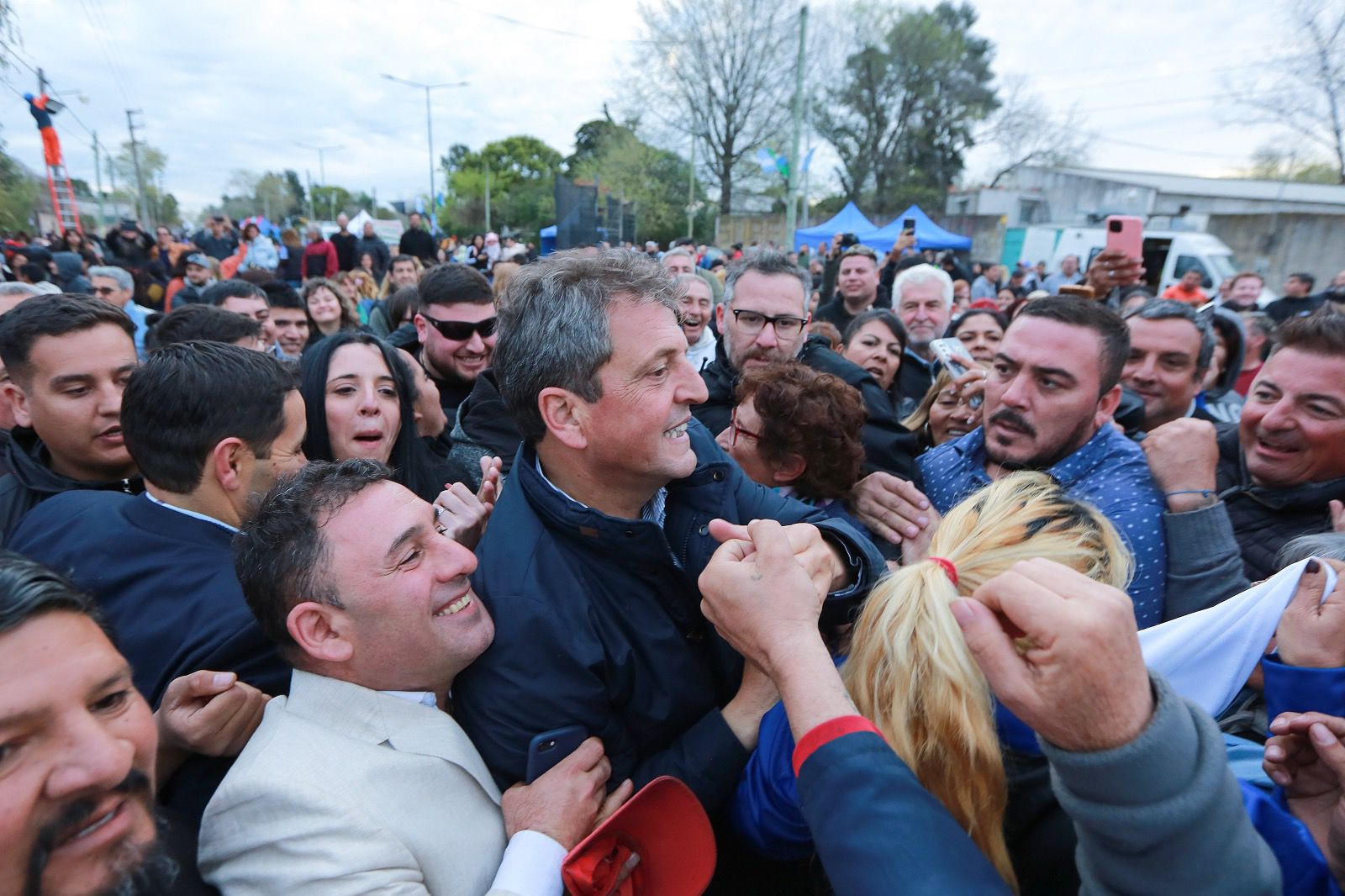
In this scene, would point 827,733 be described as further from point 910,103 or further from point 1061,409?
point 910,103

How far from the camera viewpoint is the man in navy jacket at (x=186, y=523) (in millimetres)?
1771

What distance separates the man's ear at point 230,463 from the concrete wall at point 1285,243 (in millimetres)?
27889

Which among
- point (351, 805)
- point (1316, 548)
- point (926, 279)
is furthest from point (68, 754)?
point (926, 279)

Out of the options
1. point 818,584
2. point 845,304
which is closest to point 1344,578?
point 818,584

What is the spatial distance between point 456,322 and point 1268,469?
12.7 ft

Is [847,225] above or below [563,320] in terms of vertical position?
above

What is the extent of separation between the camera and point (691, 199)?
35.9m

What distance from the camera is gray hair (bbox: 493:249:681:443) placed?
1.84 metres

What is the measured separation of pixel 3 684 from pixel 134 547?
3.22 feet

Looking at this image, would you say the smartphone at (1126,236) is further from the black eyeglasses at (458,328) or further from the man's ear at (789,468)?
the black eyeglasses at (458,328)

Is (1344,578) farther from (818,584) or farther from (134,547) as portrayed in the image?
(134,547)

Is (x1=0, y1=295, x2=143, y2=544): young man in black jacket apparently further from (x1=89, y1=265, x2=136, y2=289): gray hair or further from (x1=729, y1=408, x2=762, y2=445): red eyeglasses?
(x1=89, y1=265, x2=136, y2=289): gray hair

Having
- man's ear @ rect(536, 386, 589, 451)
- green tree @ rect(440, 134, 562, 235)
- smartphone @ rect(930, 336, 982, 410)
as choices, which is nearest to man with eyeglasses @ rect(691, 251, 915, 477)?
smartphone @ rect(930, 336, 982, 410)

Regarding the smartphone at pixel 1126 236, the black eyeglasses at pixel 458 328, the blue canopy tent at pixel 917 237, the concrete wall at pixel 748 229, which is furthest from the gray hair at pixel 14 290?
the concrete wall at pixel 748 229
